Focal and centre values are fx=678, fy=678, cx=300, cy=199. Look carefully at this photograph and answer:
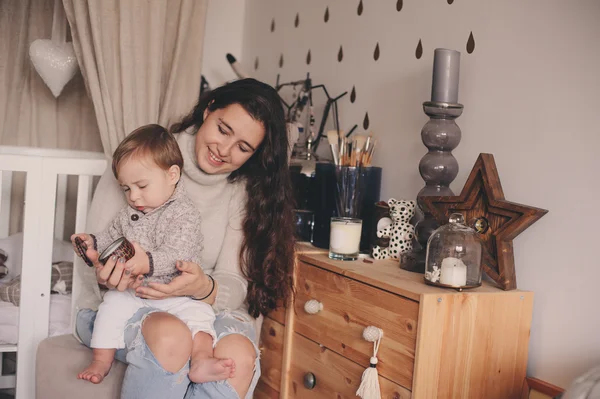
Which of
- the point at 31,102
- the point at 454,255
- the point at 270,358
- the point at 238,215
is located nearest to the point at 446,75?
the point at 454,255

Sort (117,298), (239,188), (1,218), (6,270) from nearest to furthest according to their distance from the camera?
1. (117,298)
2. (239,188)
3. (6,270)
4. (1,218)

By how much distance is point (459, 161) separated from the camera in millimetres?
1788

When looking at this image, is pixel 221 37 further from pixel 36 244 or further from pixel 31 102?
pixel 36 244

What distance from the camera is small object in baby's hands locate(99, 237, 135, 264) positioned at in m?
1.41

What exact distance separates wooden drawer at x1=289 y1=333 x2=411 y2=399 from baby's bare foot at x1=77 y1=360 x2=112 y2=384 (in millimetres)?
488

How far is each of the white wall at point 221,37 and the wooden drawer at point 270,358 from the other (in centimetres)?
127

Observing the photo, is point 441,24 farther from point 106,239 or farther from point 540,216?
point 106,239

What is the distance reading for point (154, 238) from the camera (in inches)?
62.5

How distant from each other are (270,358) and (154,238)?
555mm

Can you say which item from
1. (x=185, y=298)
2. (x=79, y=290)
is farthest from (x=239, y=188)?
(x=79, y=290)

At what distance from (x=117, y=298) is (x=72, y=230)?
929mm

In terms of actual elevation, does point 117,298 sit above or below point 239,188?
below

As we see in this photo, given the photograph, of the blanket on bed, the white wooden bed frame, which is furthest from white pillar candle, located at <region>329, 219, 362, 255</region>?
the blanket on bed

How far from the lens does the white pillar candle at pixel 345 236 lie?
68.1 inches
